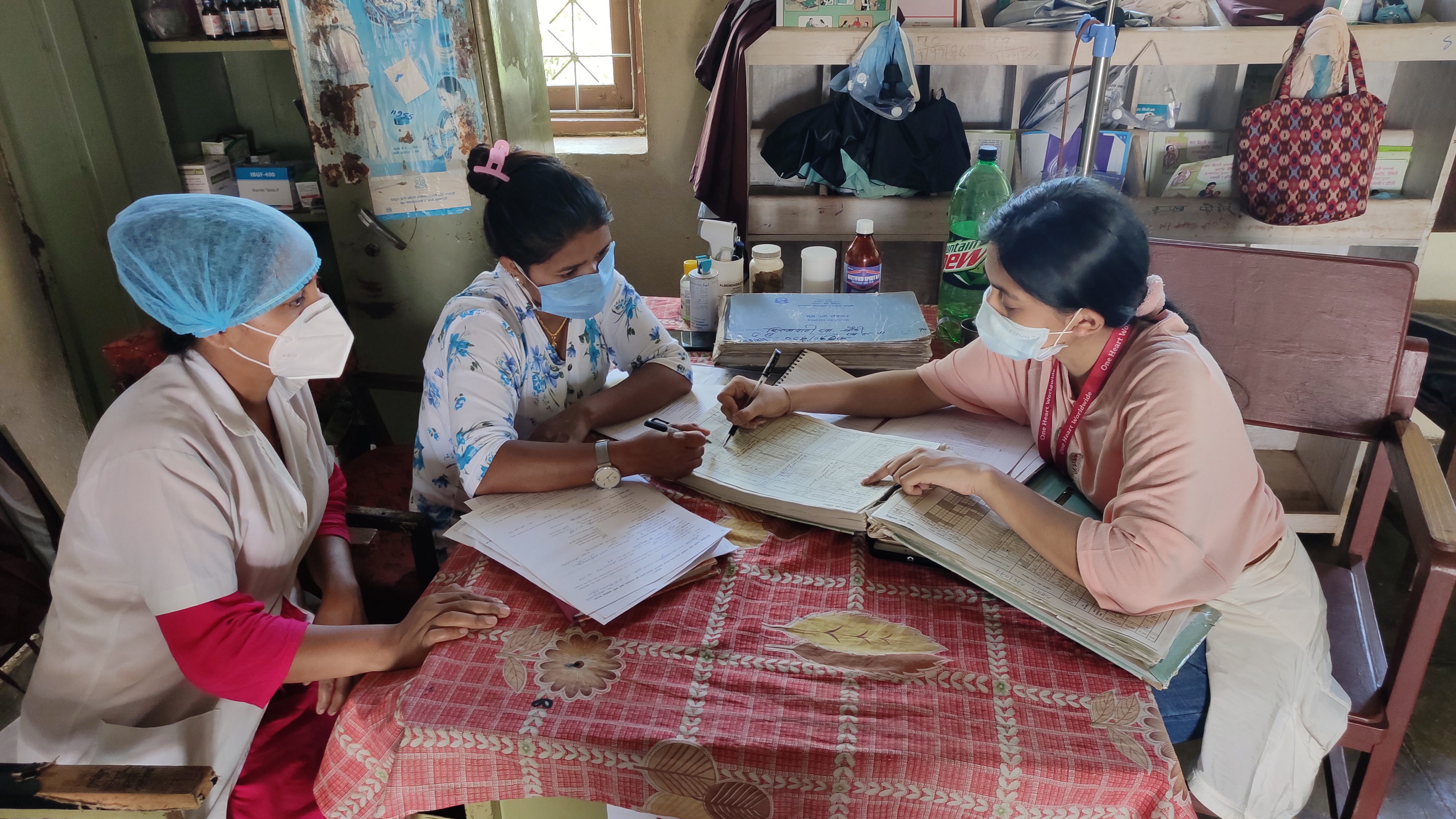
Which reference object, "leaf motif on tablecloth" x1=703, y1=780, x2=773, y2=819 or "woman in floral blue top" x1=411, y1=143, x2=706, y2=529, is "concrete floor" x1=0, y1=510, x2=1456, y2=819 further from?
"leaf motif on tablecloth" x1=703, y1=780, x2=773, y2=819

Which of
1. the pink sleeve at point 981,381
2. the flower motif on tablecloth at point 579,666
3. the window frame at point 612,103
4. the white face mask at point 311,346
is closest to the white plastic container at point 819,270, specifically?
the pink sleeve at point 981,381

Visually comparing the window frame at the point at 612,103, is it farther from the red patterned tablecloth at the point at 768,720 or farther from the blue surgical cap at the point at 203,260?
the red patterned tablecloth at the point at 768,720

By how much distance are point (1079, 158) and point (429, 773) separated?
5.43 feet

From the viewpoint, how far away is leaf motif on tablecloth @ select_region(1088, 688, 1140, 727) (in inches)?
37.2

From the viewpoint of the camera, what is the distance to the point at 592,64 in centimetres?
322

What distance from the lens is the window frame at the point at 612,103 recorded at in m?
3.20

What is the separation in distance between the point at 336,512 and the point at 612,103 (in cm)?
220

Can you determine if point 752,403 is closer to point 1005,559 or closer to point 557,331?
point 557,331

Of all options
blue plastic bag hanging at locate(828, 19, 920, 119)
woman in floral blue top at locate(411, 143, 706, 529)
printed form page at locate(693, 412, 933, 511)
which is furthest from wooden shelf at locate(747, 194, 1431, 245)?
printed form page at locate(693, 412, 933, 511)

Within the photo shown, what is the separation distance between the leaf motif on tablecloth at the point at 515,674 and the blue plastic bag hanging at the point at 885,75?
1.81 m

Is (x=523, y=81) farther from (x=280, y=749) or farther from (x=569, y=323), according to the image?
(x=280, y=749)

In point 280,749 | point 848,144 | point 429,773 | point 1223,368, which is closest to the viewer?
Result: point 429,773

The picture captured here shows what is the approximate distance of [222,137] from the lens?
2689mm

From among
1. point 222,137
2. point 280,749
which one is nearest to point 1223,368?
point 280,749
